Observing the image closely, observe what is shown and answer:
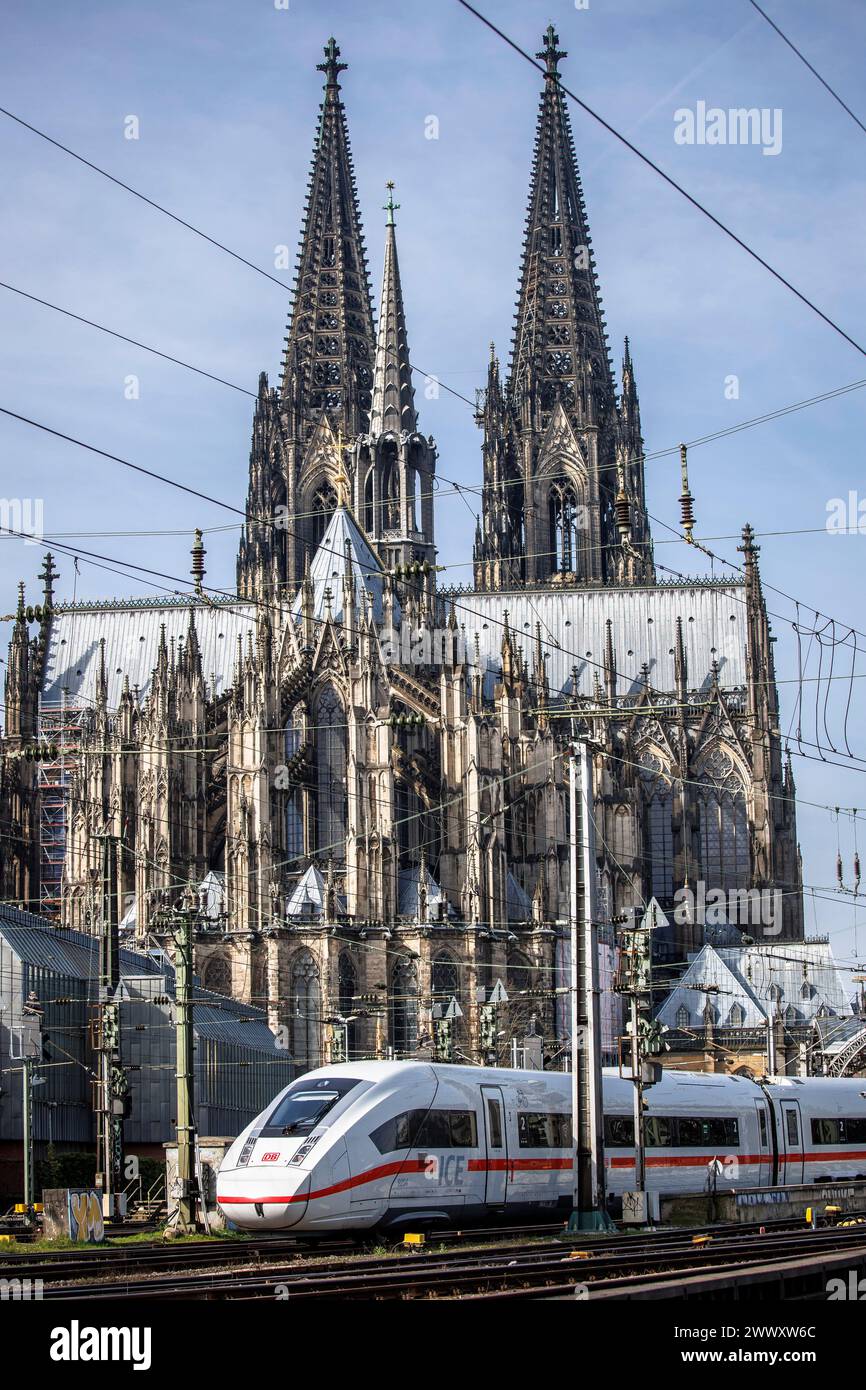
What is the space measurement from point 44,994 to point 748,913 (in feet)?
145

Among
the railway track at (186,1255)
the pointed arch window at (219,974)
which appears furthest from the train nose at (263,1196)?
the pointed arch window at (219,974)

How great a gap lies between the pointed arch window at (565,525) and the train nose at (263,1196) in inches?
3113

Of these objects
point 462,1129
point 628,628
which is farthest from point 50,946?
point 628,628

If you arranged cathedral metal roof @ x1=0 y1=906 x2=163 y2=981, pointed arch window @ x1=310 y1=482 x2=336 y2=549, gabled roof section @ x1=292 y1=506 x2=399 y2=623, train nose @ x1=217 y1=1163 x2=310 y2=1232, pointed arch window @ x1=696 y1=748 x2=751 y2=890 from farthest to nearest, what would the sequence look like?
pointed arch window @ x1=310 y1=482 x2=336 y2=549 < pointed arch window @ x1=696 y1=748 x2=751 y2=890 < gabled roof section @ x1=292 y1=506 x2=399 y2=623 < cathedral metal roof @ x1=0 y1=906 x2=163 y2=981 < train nose @ x1=217 y1=1163 x2=310 y2=1232

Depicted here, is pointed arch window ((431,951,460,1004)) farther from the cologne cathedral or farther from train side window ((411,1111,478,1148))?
train side window ((411,1111,478,1148))

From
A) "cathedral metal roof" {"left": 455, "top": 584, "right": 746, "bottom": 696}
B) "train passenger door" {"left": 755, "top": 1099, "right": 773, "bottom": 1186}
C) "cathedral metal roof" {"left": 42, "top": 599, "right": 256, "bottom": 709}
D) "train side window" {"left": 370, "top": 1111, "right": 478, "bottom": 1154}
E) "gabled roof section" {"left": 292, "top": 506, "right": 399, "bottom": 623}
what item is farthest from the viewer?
"cathedral metal roof" {"left": 455, "top": 584, "right": 746, "bottom": 696}

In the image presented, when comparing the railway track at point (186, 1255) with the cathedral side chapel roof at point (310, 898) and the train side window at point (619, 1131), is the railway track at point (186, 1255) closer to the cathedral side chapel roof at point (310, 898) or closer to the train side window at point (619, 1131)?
the train side window at point (619, 1131)

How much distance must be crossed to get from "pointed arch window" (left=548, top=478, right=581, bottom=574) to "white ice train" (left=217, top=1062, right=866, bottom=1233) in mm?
67116

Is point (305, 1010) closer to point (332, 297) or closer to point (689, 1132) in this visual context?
point (689, 1132)

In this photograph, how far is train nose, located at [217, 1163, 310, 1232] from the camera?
85.6 ft

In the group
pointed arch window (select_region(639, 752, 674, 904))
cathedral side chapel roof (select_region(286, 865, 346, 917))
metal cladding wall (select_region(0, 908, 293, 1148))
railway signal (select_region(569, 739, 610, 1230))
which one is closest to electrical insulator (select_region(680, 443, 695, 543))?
railway signal (select_region(569, 739, 610, 1230))

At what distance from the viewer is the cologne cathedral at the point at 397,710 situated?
71688 millimetres
